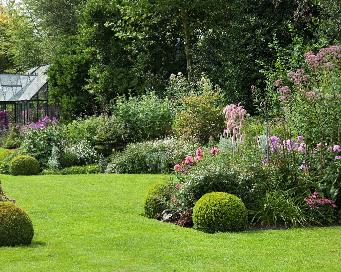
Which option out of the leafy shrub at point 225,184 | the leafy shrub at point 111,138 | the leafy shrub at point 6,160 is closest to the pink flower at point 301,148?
the leafy shrub at point 225,184

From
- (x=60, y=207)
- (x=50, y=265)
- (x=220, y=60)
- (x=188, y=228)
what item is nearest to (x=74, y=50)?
(x=220, y=60)

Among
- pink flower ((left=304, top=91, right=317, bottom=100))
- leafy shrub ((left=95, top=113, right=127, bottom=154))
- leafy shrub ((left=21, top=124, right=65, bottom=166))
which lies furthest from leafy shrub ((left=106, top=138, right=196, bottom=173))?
pink flower ((left=304, top=91, right=317, bottom=100))

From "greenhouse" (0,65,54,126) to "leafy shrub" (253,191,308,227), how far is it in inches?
883

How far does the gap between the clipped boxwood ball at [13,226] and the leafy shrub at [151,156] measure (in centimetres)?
872

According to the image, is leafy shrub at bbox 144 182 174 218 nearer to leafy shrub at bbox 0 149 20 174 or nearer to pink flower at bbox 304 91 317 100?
pink flower at bbox 304 91 317 100

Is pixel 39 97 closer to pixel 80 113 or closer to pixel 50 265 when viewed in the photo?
pixel 80 113

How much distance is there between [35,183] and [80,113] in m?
12.4

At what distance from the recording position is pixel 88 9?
2620cm

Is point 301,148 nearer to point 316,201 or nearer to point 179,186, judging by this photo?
point 316,201

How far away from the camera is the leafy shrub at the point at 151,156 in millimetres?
17328

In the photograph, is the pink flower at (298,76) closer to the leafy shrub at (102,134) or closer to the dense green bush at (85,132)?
the leafy shrub at (102,134)

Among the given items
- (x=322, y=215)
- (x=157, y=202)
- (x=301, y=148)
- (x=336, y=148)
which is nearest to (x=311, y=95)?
(x=301, y=148)

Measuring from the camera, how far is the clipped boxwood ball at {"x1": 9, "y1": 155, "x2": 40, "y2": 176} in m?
18.8

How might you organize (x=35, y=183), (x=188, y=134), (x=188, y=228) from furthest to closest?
(x=188, y=134) → (x=35, y=183) → (x=188, y=228)
